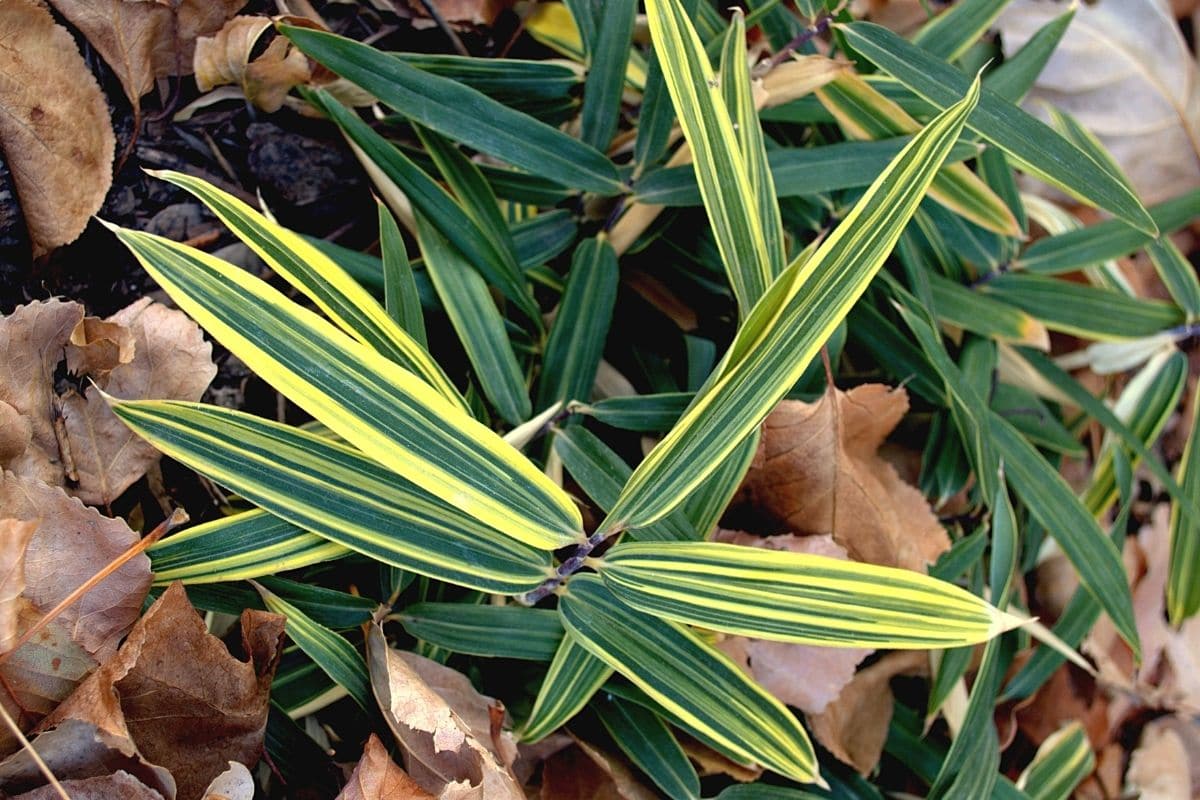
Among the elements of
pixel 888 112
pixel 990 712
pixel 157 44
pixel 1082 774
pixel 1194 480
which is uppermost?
pixel 888 112

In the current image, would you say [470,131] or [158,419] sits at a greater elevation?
[470,131]

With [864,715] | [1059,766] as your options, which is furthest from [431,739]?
[1059,766]

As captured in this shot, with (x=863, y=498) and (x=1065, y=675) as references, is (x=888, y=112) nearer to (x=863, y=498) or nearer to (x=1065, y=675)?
(x=863, y=498)

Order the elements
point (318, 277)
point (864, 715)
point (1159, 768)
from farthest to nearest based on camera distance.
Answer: point (1159, 768) < point (864, 715) < point (318, 277)

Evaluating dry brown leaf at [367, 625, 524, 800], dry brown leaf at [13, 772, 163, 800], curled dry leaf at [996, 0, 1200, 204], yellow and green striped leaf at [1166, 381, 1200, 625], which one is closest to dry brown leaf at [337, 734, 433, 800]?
dry brown leaf at [367, 625, 524, 800]

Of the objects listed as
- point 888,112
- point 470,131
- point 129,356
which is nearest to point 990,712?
point 888,112

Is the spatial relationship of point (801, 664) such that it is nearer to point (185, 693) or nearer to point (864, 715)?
point (864, 715)
